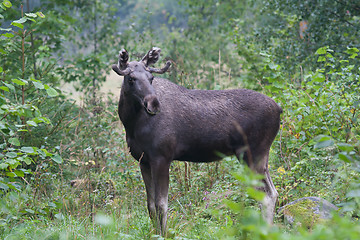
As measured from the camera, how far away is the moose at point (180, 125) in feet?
18.0

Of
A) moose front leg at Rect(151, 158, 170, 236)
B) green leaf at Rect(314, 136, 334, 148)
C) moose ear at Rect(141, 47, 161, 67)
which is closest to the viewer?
green leaf at Rect(314, 136, 334, 148)

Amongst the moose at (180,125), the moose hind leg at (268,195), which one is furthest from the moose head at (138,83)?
the moose hind leg at (268,195)

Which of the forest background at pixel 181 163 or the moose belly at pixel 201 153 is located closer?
the forest background at pixel 181 163

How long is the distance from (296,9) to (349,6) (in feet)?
4.11

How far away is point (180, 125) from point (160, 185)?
81 cm

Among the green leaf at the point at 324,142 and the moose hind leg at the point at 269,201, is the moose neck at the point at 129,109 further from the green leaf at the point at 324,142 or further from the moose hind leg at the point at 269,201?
the green leaf at the point at 324,142

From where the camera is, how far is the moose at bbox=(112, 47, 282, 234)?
5473mm

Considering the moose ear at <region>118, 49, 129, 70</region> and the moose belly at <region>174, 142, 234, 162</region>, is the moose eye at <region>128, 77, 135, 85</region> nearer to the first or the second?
the moose ear at <region>118, 49, 129, 70</region>

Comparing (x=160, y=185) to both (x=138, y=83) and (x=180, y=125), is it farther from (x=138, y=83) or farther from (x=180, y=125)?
(x=138, y=83)

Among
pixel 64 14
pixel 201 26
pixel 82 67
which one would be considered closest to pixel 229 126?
pixel 82 67

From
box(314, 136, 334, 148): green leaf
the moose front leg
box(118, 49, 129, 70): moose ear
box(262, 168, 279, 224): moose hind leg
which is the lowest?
box(262, 168, 279, 224): moose hind leg

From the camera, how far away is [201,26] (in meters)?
16.8

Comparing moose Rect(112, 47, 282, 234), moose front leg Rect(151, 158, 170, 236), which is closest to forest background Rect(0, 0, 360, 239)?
moose front leg Rect(151, 158, 170, 236)

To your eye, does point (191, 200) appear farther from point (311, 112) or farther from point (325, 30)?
A: point (325, 30)
